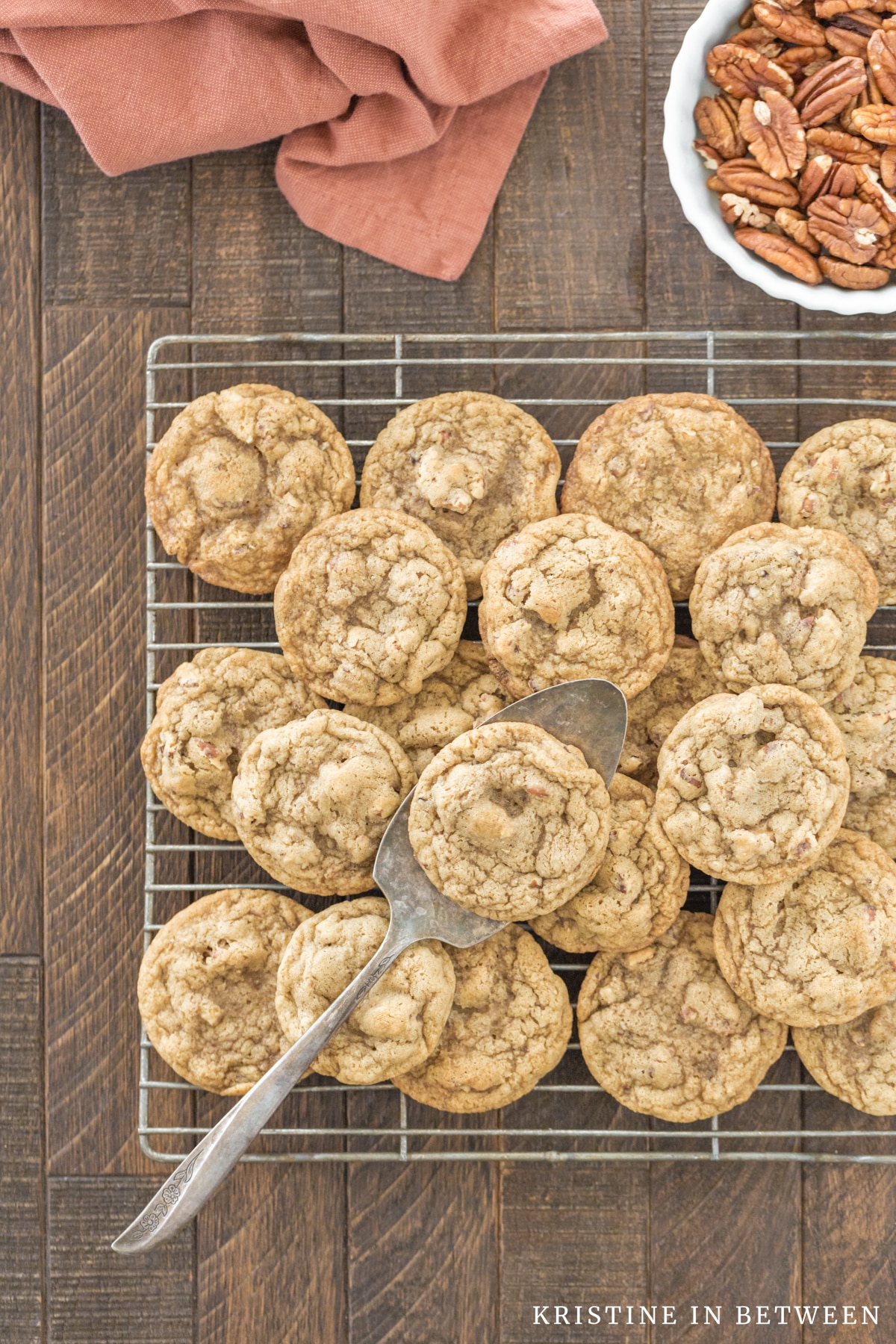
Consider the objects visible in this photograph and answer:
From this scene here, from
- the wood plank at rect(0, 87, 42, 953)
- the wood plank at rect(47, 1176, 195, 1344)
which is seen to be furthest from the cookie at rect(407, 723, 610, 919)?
the wood plank at rect(47, 1176, 195, 1344)

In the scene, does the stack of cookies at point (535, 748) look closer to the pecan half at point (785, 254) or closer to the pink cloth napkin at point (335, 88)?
the pecan half at point (785, 254)

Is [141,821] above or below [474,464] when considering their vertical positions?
below

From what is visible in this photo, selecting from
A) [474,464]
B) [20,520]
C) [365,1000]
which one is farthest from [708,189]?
[365,1000]

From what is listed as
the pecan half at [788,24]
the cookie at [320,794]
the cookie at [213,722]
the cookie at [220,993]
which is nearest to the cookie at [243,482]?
the cookie at [213,722]

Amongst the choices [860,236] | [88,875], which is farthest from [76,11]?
[88,875]

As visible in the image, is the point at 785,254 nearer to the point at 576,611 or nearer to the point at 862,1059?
the point at 576,611

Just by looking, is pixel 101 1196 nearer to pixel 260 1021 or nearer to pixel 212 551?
pixel 260 1021

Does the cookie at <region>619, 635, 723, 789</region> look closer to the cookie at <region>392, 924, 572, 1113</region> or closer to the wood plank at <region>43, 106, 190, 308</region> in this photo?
the cookie at <region>392, 924, 572, 1113</region>
